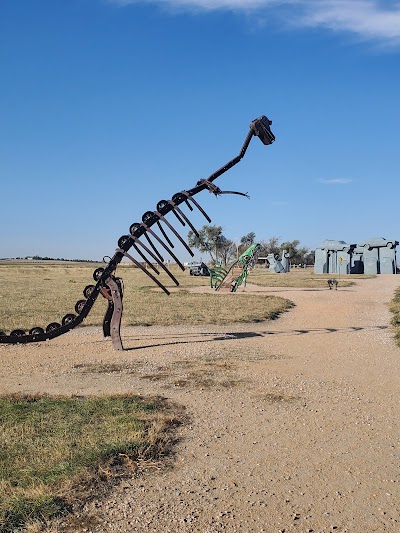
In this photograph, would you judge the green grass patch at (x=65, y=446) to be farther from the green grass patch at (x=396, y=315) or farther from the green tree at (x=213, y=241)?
the green tree at (x=213, y=241)

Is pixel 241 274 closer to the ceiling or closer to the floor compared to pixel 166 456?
closer to the ceiling

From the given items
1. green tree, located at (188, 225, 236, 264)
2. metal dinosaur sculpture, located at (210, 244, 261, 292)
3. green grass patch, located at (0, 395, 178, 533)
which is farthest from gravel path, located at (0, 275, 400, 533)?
green tree, located at (188, 225, 236, 264)

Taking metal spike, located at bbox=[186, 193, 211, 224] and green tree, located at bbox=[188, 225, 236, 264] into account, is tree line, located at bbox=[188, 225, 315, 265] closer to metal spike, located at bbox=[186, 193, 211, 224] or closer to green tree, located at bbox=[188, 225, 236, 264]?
green tree, located at bbox=[188, 225, 236, 264]

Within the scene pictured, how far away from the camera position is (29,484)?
159 inches

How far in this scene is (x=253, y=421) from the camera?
5.76 m

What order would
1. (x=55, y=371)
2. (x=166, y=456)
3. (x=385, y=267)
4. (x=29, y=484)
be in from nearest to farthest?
(x=29, y=484), (x=166, y=456), (x=55, y=371), (x=385, y=267)

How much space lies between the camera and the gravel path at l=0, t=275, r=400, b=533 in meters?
3.75

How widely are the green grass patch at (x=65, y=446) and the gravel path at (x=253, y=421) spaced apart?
259mm

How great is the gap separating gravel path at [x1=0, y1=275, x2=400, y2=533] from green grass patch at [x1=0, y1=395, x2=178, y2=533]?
0.26m

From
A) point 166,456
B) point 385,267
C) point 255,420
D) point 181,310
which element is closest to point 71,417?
point 166,456

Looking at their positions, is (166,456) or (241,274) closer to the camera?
(166,456)

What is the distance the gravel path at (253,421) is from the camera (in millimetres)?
3748

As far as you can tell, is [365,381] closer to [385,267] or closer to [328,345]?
[328,345]

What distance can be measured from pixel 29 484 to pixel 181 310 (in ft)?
41.4
